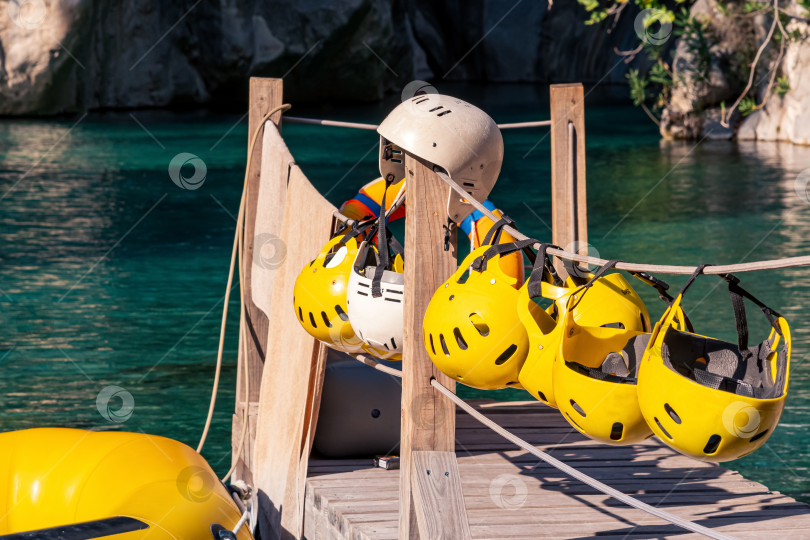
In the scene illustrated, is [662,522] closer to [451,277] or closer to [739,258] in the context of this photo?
[451,277]

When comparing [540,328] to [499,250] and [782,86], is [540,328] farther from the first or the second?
[782,86]

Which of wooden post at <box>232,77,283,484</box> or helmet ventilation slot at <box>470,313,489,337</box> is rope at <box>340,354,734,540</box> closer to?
helmet ventilation slot at <box>470,313,489,337</box>

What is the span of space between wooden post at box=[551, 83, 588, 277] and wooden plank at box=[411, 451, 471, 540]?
1.68 metres

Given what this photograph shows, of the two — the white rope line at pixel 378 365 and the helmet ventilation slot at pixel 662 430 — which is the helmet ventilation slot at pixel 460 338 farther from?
the white rope line at pixel 378 365

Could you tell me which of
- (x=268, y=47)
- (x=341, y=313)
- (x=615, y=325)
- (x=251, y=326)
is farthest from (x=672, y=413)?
(x=268, y=47)

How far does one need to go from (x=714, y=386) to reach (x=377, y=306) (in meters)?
1.06

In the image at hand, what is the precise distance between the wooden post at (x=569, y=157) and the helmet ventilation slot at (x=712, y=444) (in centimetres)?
222

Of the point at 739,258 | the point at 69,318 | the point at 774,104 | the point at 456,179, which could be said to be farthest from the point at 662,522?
the point at 774,104

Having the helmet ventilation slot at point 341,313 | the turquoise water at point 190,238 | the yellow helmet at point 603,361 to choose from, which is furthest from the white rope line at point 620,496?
the turquoise water at point 190,238

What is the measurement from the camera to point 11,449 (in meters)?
3.27

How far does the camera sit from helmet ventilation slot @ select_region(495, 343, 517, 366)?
2511 mm

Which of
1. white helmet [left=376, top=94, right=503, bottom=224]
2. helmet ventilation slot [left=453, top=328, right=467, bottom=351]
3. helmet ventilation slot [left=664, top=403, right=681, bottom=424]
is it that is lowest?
helmet ventilation slot [left=664, top=403, right=681, bottom=424]

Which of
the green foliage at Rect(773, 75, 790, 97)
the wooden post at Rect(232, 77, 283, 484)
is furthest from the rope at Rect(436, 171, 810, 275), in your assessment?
the green foliage at Rect(773, 75, 790, 97)

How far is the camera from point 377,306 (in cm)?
298
